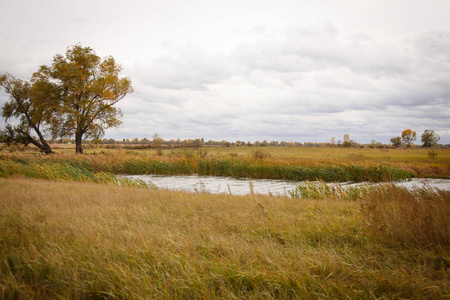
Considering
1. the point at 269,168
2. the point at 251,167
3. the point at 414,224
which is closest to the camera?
the point at 414,224

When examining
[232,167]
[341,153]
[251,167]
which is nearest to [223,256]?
[251,167]

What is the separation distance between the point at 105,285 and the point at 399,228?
528cm

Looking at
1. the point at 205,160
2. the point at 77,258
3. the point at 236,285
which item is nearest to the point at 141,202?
the point at 77,258

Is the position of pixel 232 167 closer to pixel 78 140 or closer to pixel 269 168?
pixel 269 168

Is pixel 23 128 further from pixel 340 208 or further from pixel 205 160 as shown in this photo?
pixel 340 208

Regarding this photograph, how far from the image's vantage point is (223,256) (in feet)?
13.1

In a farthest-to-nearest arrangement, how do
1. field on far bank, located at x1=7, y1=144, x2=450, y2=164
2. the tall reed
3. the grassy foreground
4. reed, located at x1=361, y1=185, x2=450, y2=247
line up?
1. field on far bank, located at x1=7, y1=144, x2=450, y2=164
2. the tall reed
3. reed, located at x1=361, y1=185, x2=450, y2=247
4. the grassy foreground

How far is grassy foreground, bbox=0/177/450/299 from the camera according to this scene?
10.7ft

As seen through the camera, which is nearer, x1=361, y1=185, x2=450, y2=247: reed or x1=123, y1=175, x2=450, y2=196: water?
x1=361, y1=185, x2=450, y2=247: reed

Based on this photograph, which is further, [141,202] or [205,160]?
[205,160]

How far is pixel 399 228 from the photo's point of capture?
16.5 ft

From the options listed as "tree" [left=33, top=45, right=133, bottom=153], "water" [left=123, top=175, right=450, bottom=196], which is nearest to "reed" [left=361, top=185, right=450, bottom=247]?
"water" [left=123, top=175, right=450, bottom=196]

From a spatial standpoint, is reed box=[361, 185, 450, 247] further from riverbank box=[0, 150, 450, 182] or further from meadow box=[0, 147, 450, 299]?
riverbank box=[0, 150, 450, 182]

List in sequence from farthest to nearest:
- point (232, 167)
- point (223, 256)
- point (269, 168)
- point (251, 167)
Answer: point (232, 167) < point (251, 167) < point (269, 168) < point (223, 256)
